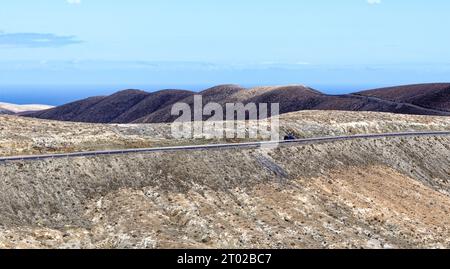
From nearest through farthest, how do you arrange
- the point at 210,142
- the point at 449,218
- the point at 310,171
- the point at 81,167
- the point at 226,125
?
the point at 81,167, the point at 449,218, the point at 310,171, the point at 210,142, the point at 226,125

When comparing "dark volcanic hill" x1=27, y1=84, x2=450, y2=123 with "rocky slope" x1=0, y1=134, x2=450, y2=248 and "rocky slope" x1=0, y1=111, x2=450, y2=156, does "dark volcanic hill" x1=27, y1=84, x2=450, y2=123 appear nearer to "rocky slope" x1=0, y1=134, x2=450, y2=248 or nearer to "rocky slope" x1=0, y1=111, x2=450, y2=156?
"rocky slope" x1=0, y1=111, x2=450, y2=156

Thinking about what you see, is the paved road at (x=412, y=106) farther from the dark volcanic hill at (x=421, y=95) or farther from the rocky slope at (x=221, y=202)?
the rocky slope at (x=221, y=202)

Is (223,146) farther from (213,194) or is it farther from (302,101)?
(302,101)

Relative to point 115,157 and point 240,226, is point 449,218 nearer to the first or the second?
point 240,226

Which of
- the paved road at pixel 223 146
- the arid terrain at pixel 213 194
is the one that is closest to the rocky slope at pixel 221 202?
the arid terrain at pixel 213 194

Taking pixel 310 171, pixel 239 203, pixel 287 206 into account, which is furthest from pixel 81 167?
pixel 310 171

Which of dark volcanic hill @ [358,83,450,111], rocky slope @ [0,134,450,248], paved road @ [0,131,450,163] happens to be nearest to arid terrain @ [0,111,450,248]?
rocky slope @ [0,134,450,248]
